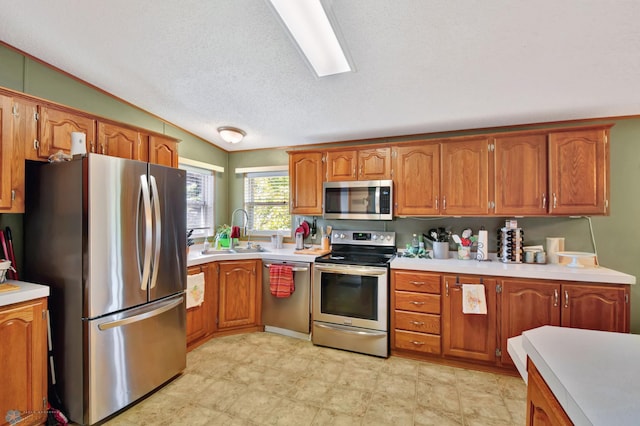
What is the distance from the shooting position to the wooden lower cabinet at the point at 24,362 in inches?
63.9

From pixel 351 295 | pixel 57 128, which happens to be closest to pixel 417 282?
A: pixel 351 295

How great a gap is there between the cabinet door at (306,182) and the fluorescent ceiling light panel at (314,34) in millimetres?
1340

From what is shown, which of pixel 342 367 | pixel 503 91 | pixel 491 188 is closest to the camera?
pixel 503 91

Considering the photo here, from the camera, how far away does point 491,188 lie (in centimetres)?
275

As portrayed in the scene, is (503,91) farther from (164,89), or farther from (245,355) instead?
(245,355)

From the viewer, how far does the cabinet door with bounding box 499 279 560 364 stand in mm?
2312

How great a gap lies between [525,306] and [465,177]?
4.12ft

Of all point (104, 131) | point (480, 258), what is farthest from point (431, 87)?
point (104, 131)

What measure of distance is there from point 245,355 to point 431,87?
2.95m

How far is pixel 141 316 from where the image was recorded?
2.05m

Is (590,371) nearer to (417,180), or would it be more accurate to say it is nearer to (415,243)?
(417,180)

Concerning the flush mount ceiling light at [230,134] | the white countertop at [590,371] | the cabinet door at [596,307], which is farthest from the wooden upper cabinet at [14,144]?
the cabinet door at [596,307]

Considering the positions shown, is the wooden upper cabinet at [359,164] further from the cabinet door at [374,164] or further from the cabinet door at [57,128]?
the cabinet door at [57,128]

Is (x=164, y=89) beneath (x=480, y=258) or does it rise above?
above
